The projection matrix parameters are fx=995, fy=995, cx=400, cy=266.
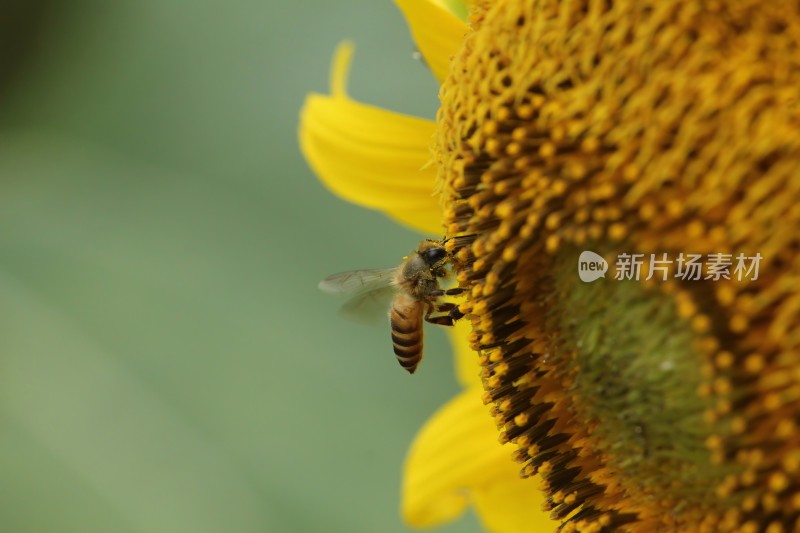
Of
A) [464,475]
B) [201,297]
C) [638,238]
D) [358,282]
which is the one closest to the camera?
[638,238]


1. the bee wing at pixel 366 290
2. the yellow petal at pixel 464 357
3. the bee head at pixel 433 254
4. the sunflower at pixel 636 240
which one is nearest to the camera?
the sunflower at pixel 636 240

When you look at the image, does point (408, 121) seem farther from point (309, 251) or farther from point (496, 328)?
point (309, 251)

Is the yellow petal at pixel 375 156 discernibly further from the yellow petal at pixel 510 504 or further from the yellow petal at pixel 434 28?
the yellow petal at pixel 510 504

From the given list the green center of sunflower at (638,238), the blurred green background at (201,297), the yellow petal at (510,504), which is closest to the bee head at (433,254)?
the green center of sunflower at (638,238)

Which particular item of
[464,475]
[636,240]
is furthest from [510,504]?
[636,240]

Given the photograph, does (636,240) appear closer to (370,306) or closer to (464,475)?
(370,306)

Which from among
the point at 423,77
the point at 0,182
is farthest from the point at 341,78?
the point at 0,182

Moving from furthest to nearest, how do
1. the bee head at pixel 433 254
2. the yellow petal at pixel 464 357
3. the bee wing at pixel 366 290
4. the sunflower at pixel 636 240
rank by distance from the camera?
the yellow petal at pixel 464 357, the bee wing at pixel 366 290, the bee head at pixel 433 254, the sunflower at pixel 636 240
